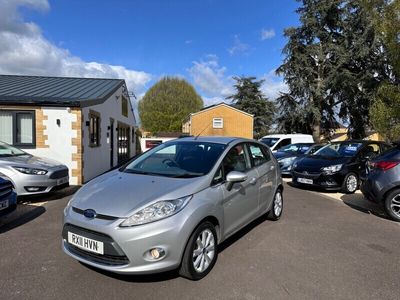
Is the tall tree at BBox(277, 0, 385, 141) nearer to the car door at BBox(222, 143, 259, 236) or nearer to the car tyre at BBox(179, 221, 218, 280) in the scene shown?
the car door at BBox(222, 143, 259, 236)

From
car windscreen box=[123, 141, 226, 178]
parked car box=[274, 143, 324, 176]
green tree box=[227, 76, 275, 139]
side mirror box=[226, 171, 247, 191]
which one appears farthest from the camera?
green tree box=[227, 76, 275, 139]

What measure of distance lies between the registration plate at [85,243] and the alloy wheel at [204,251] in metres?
1.00

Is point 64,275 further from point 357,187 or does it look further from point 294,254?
point 357,187

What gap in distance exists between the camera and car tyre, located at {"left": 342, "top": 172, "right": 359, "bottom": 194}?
9633 mm

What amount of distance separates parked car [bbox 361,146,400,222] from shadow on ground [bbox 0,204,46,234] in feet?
22.0

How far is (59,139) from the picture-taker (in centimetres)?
1098

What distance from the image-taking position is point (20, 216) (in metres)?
6.46

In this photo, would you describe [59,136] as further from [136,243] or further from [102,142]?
[136,243]

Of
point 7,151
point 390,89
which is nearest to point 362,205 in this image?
point 390,89

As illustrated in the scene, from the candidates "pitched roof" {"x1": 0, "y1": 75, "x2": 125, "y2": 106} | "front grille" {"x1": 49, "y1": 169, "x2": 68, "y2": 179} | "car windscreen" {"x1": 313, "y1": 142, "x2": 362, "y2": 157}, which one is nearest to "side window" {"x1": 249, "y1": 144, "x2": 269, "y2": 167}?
"front grille" {"x1": 49, "y1": 169, "x2": 68, "y2": 179}

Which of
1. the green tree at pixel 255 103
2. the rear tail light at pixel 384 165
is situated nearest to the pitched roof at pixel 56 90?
the rear tail light at pixel 384 165

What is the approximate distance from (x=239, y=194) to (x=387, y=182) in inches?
152

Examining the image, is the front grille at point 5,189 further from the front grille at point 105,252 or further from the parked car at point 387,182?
the parked car at point 387,182

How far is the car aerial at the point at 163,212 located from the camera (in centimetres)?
340
